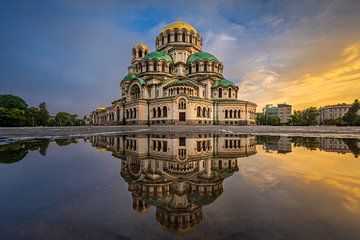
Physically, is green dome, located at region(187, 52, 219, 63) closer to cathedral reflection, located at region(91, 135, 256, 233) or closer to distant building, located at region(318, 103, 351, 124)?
cathedral reflection, located at region(91, 135, 256, 233)

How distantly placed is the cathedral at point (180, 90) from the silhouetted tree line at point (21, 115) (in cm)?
2022

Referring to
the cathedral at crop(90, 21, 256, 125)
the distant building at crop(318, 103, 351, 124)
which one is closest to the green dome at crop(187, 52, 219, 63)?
the cathedral at crop(90, 21, 256, 125)

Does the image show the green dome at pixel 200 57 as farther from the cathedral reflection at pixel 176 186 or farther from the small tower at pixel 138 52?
the cathedral reflection at pixel 176 186

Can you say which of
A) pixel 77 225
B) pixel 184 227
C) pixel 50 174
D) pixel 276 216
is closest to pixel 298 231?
pixel 276 216

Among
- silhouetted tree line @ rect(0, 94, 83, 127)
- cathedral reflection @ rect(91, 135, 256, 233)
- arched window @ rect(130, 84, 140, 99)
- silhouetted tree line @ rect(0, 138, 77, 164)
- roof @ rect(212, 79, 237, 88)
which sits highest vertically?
roof @ rect(212, 79, 237, 88)

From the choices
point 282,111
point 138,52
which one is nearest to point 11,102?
point 138,52

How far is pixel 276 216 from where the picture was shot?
2344 millimetres

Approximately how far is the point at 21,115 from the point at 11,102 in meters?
15.6

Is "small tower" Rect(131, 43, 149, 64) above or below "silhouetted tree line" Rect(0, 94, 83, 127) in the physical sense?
above

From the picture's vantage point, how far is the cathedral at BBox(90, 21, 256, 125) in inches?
1223

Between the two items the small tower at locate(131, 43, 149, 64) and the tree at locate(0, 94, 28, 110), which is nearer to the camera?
the small tower at locate(131, 43, 149, 64)

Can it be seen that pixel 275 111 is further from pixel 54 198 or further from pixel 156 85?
pixel 54 198

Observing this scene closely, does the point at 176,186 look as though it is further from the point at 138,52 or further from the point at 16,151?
the point at 138,52

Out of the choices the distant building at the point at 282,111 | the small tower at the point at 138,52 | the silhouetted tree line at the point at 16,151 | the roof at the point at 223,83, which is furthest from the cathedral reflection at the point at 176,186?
the distant building at the point at 282,111
